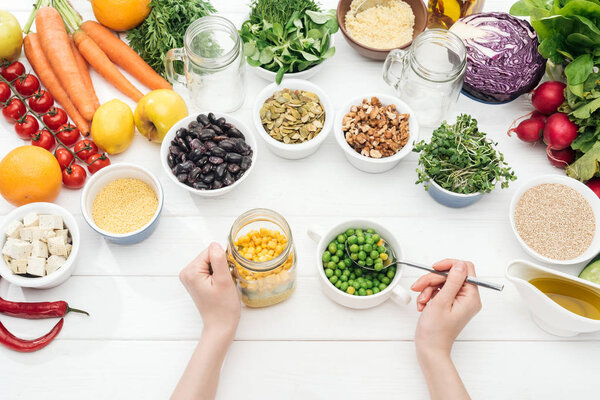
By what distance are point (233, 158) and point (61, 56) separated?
678 mm

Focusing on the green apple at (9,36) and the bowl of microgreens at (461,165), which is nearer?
the bowl of microgreens at (461,165)

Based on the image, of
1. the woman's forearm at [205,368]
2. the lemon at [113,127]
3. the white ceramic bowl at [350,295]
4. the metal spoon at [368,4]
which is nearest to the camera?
the woman's forearm at [205,368]

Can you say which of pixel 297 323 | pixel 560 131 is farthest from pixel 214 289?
pixel 560 131

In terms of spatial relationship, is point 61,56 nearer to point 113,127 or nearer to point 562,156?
point 113,127

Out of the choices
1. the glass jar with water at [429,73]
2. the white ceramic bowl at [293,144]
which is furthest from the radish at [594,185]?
the white ceramic bowl at [293,144]

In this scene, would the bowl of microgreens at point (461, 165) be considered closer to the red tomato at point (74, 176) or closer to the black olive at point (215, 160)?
the black olive at point (215, 160)

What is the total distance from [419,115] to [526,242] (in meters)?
0.49

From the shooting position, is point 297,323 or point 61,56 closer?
point 297,323

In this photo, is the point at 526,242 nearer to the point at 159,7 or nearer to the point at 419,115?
the point at 419,115

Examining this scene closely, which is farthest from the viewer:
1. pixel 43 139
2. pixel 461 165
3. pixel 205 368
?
pixel 43 139

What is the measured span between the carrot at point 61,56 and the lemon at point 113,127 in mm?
101

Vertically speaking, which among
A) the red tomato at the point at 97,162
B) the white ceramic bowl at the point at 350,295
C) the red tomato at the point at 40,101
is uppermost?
the red tomato at the point at 40,101

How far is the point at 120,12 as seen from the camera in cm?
154

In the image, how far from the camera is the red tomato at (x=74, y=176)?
139 centimetres
